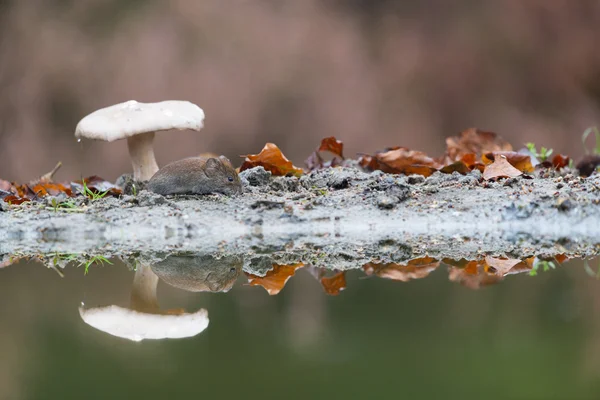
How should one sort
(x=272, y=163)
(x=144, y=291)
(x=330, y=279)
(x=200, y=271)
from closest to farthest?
1. (x=144, y=291)
2. (x=330, y=279)
3. (x=200, y=271)
4. (x=272, y=163)

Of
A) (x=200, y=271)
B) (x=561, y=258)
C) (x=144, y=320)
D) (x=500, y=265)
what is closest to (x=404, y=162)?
(x=561, y=258)

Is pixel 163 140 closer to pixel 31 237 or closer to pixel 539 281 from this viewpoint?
pixel 31 237

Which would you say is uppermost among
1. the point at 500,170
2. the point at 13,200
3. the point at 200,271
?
the point at 500,170

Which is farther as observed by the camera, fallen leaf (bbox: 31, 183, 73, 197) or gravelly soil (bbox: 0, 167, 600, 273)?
fallen leaf (bbox: 31, 183, 73, 197)

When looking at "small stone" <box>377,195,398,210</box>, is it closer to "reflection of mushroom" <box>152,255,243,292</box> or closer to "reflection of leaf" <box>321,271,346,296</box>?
"reflection of mushroom" <box>152,255,243,292</box>

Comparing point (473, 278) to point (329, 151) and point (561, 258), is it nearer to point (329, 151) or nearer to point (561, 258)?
point (561, 258)

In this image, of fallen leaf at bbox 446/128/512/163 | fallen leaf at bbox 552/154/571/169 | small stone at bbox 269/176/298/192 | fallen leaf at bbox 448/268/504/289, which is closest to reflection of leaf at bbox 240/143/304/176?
small stone at bbox 269/176/298/192

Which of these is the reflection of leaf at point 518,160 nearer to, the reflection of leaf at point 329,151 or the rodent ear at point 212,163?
the reflection of leaf at point 329,151
